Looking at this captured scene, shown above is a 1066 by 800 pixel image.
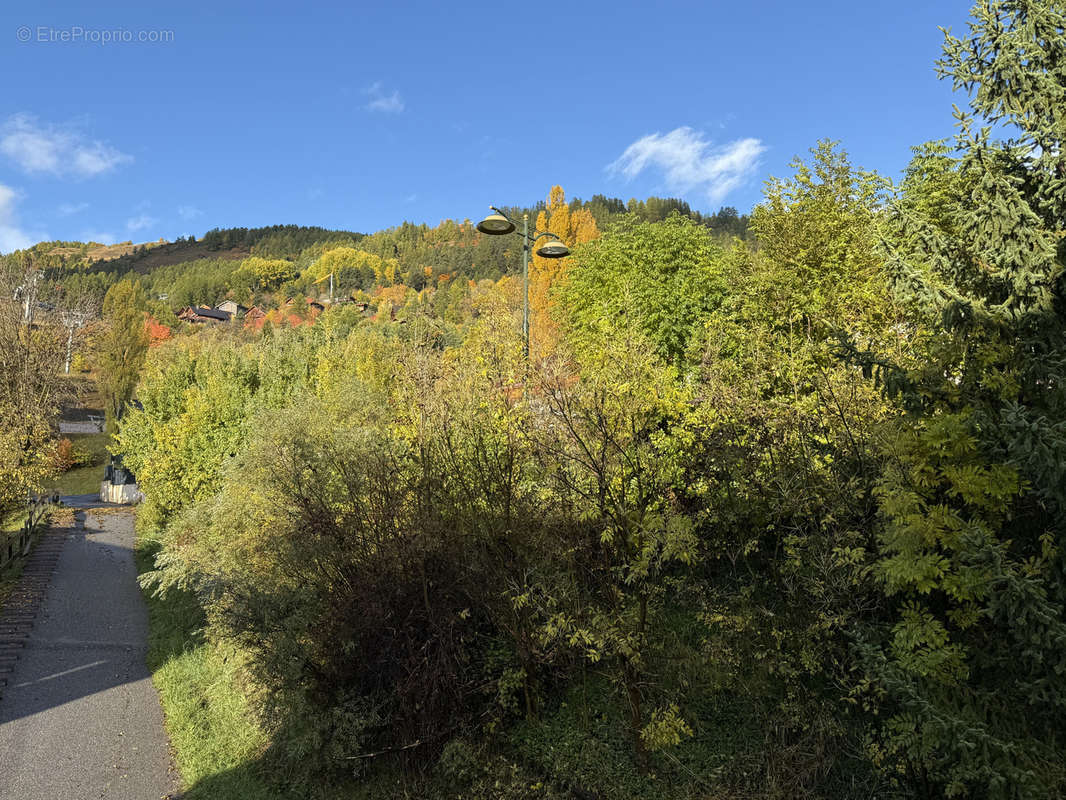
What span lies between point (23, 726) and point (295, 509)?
29.6ft

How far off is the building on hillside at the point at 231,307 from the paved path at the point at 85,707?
3444 inches

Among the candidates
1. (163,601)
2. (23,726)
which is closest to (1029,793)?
(23,726)

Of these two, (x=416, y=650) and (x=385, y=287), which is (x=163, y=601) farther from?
(x=385, y=287)

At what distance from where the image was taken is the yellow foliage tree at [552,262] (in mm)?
36844

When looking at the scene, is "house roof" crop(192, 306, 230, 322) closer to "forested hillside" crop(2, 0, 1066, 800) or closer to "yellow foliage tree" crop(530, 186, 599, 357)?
"yellow foliage tree" crop(530, 186, 599, 357)

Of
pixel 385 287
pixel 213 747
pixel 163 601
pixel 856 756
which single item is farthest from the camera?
pixel 385 287

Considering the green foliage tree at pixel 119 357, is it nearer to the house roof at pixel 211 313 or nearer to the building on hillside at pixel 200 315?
the building on hillside at pixel 200 315

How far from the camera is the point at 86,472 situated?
1927 inches

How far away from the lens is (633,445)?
9641 mm

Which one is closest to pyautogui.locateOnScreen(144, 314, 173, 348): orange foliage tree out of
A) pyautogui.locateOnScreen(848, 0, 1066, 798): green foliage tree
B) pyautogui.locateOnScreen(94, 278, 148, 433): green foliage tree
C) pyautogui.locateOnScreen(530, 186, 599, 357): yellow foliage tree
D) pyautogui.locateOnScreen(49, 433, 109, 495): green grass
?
pyautogui.locateOnScreen(94, 278, 148, 433): green foliage tree

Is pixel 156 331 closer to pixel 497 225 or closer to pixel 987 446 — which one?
pixel 497 225

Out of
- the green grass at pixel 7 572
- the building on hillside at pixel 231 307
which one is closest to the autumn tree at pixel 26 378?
the green grass at pixel 7 572

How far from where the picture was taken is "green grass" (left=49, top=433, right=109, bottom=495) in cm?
4556

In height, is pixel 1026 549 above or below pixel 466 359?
below
